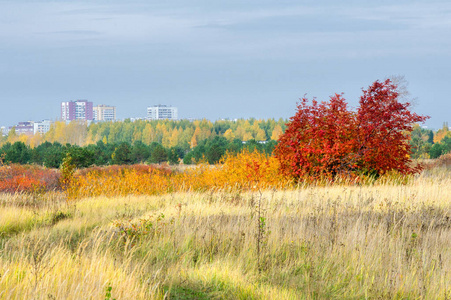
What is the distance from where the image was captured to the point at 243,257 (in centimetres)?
499

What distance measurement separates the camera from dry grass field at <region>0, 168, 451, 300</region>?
12.6 ft

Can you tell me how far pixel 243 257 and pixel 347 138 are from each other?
8.00 meters

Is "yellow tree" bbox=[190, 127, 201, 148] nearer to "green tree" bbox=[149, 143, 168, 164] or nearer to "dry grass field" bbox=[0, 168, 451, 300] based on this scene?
"green tree" bbox=[149, 143, 168, 164]

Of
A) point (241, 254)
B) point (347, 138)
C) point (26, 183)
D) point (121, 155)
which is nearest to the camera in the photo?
point (241, 254)

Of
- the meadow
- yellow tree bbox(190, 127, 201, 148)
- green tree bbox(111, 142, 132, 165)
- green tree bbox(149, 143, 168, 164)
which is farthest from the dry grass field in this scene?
yellow tree bbox(190, 127, 201, 148)

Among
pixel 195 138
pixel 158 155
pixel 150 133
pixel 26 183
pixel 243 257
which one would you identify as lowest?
pixel 26 183

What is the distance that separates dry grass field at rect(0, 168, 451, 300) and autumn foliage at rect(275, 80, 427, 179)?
3724mm

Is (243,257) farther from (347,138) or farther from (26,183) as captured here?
(26,183)

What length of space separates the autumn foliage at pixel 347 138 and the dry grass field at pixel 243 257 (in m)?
3.72

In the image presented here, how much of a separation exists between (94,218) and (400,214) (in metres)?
5.18

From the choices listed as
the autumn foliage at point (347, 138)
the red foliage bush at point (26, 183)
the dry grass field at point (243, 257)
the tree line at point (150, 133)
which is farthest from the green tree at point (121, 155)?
the tree line at point (150, 133)

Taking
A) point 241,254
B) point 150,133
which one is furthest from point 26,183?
point 150,133

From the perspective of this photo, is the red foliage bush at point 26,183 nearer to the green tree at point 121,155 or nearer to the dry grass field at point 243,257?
the dry grass field at point 243,257

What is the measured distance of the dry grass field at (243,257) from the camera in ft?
12.6
